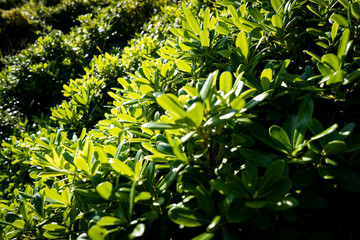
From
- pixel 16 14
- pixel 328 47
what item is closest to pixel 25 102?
pixel 328 47

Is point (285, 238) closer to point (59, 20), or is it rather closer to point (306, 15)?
point (306, 15)

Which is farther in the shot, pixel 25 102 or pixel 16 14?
pixel 16 14

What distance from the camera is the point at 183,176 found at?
0.95 m

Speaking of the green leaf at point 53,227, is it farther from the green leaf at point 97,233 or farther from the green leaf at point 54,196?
the green leaf at point 97,233

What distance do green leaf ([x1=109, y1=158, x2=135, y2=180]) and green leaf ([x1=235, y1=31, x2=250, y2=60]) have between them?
A: 87cm

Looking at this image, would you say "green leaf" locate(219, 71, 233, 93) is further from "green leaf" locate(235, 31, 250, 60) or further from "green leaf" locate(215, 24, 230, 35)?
"green leaf" locate(215, 24, 230, 35)

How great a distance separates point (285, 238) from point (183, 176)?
425 millimetres

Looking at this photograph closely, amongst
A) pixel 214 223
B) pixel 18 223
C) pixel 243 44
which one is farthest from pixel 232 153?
pixel 18 223

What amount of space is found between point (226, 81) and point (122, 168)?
609mm

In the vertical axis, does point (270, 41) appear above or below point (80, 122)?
above

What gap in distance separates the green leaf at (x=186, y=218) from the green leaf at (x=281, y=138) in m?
0.41

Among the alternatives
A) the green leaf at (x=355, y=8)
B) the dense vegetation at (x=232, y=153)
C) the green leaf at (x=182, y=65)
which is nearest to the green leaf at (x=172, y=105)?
the dense vegetation at (x=232, y=153)

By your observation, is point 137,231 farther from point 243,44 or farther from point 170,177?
point 243,44

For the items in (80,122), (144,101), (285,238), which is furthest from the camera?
(80,122)
